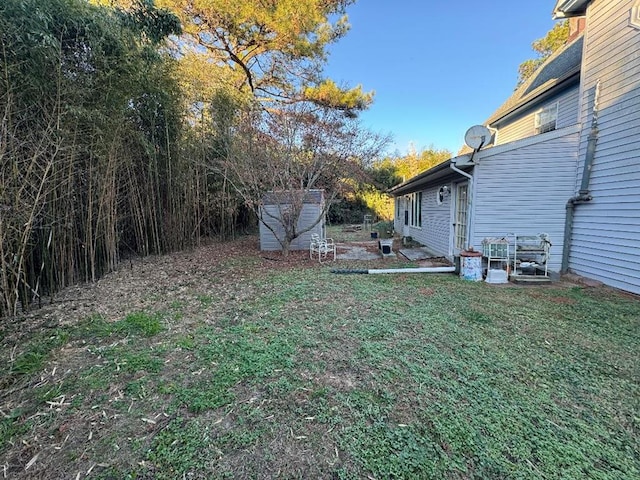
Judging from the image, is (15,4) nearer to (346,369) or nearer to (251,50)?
(346,369)

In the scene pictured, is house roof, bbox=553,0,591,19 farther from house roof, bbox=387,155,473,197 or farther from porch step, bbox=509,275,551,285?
porch step, bbox=509,275,551,285

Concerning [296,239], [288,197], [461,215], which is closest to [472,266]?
[461,215]

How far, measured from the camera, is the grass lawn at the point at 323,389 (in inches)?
57.9

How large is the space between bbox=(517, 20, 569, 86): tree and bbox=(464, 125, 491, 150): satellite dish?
10241mm

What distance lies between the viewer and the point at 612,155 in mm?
4297

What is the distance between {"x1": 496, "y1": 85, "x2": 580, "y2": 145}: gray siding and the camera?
19.0 feet

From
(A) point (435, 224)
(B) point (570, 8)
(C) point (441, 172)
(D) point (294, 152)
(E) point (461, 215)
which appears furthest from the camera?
(A) point (435, 224)

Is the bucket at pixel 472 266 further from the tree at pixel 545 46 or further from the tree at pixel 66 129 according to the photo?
the tree at pixel 545 46

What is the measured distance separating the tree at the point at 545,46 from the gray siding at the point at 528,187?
9.80 meters

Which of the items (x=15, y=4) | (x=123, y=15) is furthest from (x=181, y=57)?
(x=15, y=4)

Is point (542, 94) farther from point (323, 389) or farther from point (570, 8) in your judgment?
point (323, 389)

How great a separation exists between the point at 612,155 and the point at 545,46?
40.7 feet

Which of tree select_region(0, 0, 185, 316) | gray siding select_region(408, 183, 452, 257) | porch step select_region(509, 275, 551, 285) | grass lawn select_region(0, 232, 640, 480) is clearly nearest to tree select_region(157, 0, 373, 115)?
tree select_region(0, 0, 185, 316)

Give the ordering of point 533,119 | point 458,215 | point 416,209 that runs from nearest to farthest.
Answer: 1. point 458,215
2. point 533,119
3. point 416,209
